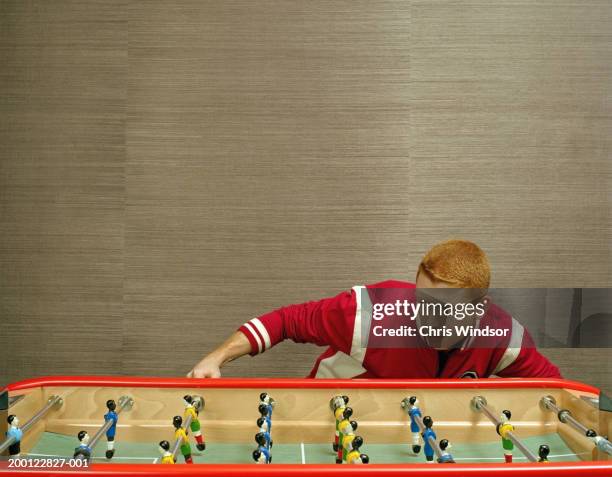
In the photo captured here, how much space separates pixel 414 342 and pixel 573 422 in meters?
0.62

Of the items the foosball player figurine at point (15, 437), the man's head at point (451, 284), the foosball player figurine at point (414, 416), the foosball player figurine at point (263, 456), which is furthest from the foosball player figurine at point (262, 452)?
the man's head at point (451, 284)

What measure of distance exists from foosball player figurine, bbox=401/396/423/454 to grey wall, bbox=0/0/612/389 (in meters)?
1.40

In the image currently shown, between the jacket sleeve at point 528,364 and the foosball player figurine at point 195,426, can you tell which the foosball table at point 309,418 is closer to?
the foosball player figurine at point 195,426

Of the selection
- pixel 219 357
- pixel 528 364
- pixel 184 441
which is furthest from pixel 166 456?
pixel 528 364

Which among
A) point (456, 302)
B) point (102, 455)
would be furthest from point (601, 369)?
point (102, 455)

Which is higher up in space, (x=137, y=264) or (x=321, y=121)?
(x=321, y=121)

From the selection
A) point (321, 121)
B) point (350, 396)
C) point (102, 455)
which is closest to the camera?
point (102, 455)

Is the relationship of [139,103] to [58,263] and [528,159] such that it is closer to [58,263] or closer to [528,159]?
[58,263]

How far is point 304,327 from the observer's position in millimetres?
2047

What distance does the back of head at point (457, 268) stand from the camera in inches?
74.4

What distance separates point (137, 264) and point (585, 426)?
2.08 m

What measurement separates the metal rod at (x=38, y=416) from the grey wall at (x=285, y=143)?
4.61 feet

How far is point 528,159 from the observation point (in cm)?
288

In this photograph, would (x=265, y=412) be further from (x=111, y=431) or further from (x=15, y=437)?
(x=15, y=437)
